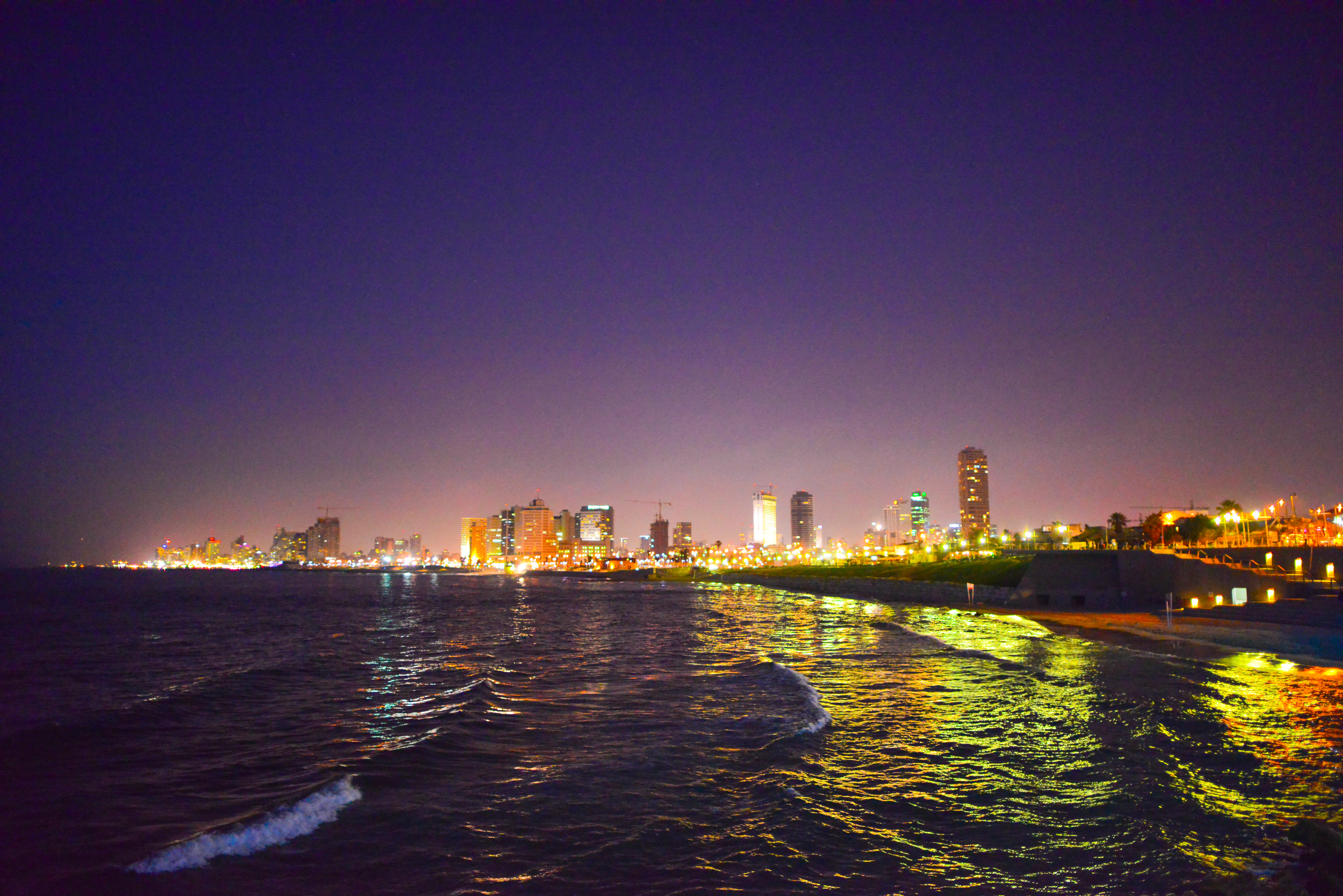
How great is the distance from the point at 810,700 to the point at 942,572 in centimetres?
6460

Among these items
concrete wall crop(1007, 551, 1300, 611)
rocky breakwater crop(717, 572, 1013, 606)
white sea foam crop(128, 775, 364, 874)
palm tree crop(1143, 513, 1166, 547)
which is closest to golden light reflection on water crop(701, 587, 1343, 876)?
white sea foam crop(128, 775, 364, 874)

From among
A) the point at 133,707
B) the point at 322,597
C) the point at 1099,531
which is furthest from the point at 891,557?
the point at 133,707

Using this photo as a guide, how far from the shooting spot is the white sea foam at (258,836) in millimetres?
10148

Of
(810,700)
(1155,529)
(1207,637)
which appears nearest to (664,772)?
(810,700)

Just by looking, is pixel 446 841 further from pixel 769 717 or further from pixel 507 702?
pixel 507 702

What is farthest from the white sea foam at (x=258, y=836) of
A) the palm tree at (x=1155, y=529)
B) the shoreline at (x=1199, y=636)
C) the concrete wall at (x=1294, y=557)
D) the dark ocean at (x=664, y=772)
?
the palm tree at (x=1155, y=529)

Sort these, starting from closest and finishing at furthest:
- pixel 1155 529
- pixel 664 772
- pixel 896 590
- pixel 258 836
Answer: pixel 258 836 → pixel 664 772 → pixel 896 590 → pixel 1155 529

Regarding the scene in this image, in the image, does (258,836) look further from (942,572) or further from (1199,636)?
(942,572)

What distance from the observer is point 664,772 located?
45.8ft

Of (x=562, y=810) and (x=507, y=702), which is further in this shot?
(x=507, y=702)

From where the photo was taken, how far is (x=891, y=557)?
178m

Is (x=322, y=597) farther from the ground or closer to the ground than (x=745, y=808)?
closer to the ground

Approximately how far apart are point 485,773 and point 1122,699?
681 inches

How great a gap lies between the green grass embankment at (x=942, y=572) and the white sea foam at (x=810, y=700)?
38.5 meters
